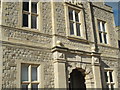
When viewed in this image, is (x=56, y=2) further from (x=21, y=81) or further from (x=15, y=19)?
(x=21, y=81)

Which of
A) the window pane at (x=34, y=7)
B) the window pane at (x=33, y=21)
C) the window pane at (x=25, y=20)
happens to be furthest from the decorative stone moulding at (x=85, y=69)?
the window pane at (x=34, y=7)

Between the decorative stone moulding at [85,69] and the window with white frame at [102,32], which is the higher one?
the window with white frame at [102,32]

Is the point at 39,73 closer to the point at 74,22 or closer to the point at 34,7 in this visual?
the point at 34,7

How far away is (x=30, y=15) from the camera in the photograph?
8516mm

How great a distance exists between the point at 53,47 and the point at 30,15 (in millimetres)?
1946

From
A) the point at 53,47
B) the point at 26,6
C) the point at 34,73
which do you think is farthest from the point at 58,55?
the point at 26,6

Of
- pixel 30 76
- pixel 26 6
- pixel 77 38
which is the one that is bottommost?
pixel 30 76

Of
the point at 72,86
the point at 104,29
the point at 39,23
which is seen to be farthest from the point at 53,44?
the point at 104,29

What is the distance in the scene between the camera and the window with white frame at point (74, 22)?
9.87 m

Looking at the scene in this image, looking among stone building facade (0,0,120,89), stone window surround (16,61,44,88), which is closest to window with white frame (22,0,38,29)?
stone building facade (0,0,120,89)

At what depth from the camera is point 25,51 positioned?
779 centimetres

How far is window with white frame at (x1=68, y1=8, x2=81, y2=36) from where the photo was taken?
987cm

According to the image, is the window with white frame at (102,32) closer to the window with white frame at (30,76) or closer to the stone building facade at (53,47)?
the stone building facade at (53,47)

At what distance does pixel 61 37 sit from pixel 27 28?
1.89m
